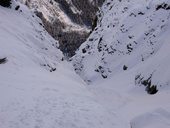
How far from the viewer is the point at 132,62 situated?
23.9m

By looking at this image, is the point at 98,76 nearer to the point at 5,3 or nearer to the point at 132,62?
the point at 132,62

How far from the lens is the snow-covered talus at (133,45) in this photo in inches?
776

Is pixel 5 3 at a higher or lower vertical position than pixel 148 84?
higher

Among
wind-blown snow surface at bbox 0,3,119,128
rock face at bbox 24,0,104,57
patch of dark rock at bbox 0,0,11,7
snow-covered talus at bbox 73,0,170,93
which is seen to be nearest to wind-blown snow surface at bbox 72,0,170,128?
snow-covered talus at bbox 73,0,170,93

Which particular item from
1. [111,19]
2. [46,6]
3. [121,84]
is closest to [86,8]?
[46,6]

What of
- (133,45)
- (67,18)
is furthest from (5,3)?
(67,18)

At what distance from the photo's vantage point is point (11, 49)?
70.3 feet

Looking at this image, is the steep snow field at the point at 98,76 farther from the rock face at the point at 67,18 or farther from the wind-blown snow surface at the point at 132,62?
the rock face at the point at 67,18

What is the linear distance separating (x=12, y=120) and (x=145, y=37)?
48.2 ft

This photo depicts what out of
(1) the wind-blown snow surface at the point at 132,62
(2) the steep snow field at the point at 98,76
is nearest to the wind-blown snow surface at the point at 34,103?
(2) the steep snow field at the point at 98,76

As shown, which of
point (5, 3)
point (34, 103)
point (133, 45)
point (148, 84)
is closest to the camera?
point (34, 103)

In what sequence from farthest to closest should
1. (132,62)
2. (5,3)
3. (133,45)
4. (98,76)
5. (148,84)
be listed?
1. (5,3)
2. (98,76)
3. (133,45)
4. (132,62)
5. (148,84)

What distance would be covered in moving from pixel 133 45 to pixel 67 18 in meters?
127

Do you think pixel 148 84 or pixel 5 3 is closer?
pixel 148 84
